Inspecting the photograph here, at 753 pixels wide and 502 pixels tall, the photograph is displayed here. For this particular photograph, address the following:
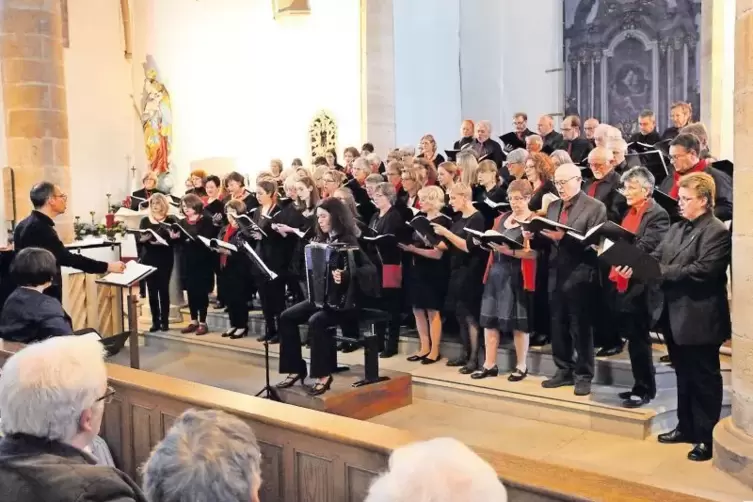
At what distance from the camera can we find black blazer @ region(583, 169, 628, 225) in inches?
228

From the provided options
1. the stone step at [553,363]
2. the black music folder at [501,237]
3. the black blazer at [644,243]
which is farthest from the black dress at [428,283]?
the black blazer at [644,243]

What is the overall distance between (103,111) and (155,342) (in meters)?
Answer: 7.47

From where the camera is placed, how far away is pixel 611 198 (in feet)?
19.1

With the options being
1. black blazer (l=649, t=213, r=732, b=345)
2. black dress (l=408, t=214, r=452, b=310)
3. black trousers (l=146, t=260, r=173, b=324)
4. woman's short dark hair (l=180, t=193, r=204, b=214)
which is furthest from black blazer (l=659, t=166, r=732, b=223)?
black trousers (l=146, t=260, r=173, b=324)

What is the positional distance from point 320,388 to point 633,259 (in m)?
2.37

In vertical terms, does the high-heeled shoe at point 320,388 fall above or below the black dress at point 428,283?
below

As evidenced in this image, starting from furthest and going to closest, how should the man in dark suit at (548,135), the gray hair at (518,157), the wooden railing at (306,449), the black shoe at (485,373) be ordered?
the man in dark suit at (548,135)
the gray hair at (518,157)
the black shoe at (485,373)
the wooden railing at (306,449)

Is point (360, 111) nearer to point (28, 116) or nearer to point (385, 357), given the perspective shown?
point (28, 116)

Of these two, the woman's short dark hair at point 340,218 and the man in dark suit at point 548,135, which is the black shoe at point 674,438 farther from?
A: the man in dark suit at point 548,135

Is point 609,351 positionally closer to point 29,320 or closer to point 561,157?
point 561,157

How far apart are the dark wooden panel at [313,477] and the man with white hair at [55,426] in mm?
917

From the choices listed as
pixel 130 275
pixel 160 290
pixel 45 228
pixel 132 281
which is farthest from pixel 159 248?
pixel 45 228

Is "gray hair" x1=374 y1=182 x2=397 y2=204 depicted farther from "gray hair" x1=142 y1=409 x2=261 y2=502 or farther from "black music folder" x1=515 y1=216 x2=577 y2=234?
"gray hair" x1=142 y1=409 x2=261 y2=502

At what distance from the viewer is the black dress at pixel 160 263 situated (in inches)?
326
